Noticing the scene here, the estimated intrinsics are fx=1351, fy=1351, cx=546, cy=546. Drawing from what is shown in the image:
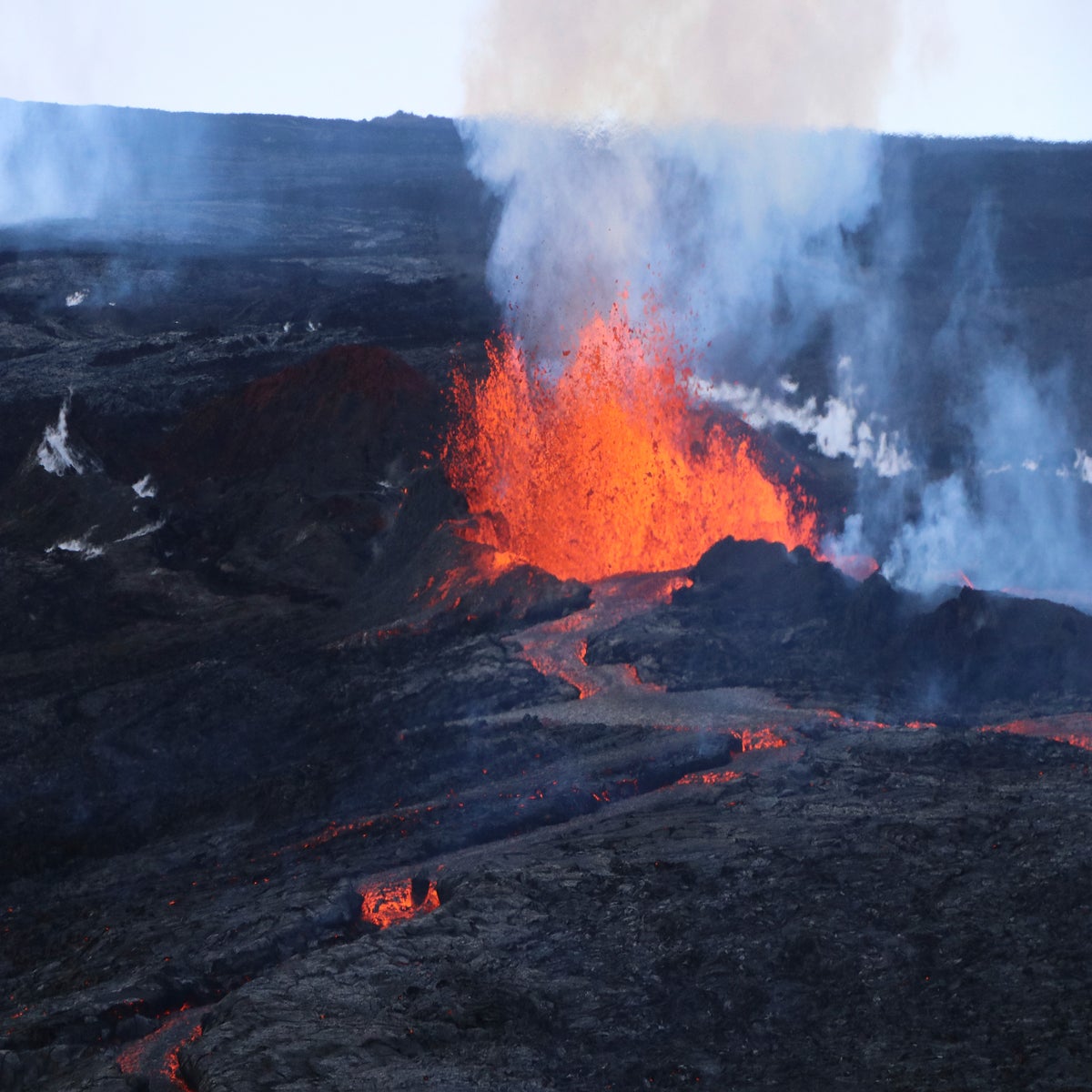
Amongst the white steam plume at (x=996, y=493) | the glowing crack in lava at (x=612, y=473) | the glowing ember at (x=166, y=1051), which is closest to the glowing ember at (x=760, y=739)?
the glowing ember at (x=166, y=1051)

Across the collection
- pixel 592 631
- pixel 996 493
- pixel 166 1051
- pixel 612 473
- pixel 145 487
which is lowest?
pixel 166 1051

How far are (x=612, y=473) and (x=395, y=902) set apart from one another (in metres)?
12.0

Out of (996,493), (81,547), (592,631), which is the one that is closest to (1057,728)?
(592,631)

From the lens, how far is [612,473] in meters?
21.6

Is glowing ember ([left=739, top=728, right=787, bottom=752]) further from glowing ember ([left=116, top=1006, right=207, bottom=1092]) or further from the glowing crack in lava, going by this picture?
the glowing crack in lava

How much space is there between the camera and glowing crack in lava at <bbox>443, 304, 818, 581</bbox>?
68.5 feet

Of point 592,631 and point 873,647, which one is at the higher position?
point 873,647

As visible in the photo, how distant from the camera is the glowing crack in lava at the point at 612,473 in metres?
20.9

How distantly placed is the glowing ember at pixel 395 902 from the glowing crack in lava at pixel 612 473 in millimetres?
9493

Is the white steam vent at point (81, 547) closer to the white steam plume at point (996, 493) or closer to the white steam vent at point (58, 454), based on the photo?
the white steam vent at point (58, 454)

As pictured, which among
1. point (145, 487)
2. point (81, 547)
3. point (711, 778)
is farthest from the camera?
point (145, 487)

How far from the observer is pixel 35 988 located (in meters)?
9.91

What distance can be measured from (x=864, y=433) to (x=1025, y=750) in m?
21.4

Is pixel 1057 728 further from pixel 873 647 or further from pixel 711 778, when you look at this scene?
pixel 711 778
